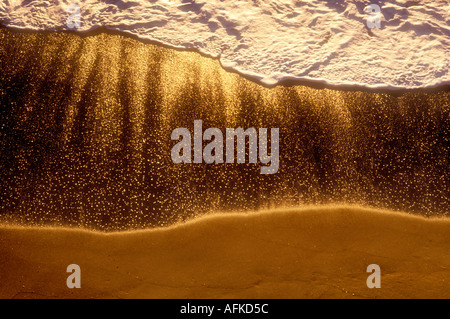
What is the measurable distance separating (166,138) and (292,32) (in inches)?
62.9

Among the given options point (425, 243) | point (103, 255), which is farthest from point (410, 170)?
point (103, 255)

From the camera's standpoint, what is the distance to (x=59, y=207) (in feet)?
6.99

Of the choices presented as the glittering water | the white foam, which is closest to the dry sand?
the glittering water

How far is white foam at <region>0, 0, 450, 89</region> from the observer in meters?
2.81

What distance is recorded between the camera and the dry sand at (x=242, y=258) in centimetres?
180

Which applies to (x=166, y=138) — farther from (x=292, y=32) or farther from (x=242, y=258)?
(x=292, y=32)

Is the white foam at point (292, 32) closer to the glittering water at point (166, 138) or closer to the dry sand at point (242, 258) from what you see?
the glittering water at point (166, 138)

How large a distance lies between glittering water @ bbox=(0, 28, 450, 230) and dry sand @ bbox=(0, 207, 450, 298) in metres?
0.13

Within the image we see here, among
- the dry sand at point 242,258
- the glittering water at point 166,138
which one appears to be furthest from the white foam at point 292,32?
the dry sand at point 242,258

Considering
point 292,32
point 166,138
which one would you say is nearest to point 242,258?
point 166,138

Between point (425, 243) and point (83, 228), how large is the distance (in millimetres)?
2106

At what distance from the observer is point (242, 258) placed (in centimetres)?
189

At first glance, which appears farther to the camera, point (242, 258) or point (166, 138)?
point (166, 138)

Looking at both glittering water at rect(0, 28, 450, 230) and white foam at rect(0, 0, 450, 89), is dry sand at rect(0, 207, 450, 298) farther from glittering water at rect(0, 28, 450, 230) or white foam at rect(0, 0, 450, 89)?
white foam at rect(0, 0, 450, 89)
